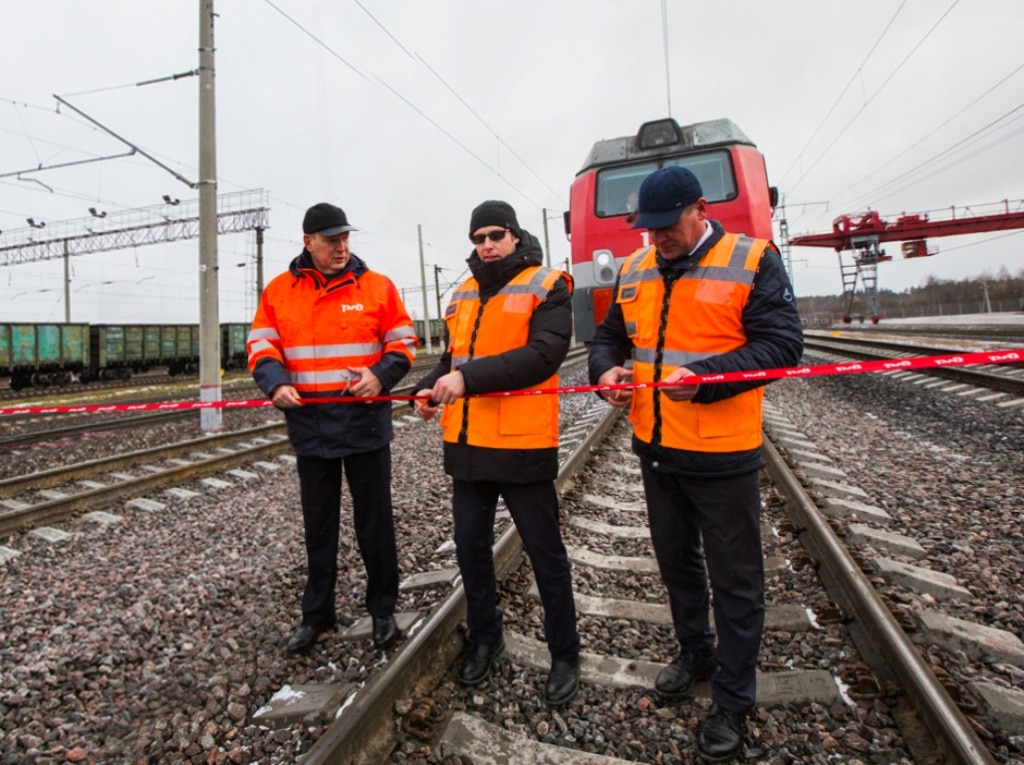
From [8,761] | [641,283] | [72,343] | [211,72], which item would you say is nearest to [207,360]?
[211,72]

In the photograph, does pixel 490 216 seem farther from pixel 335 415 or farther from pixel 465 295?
pixel 335 415

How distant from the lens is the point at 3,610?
339 cm

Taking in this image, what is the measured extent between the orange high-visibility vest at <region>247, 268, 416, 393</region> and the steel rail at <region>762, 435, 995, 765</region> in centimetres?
225

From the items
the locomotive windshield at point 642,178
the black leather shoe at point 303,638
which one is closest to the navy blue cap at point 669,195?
the black leather shoe at point 303,638

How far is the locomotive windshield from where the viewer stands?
310 inches

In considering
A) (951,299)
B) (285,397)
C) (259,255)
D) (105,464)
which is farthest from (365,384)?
(951,299)

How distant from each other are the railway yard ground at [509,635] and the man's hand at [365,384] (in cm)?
102

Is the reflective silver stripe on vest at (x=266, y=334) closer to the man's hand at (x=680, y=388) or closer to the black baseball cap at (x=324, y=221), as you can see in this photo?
the black baseball cap at (x=324, y=221)

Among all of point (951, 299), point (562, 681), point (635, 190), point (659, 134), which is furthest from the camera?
point (951, 299)

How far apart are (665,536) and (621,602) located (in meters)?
0.89

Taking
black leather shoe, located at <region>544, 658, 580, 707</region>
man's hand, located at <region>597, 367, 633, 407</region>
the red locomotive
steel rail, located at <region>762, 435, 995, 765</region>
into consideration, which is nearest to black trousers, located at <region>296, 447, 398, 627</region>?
black leather shoe, located at <region>544, 658, 580, 707</region>

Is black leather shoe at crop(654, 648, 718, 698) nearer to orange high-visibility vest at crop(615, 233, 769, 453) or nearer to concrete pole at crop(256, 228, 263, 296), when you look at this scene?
orange high-visibility vest at crop(615, 233, 769, 453)

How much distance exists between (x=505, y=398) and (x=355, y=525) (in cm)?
103

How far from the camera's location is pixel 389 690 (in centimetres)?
221
